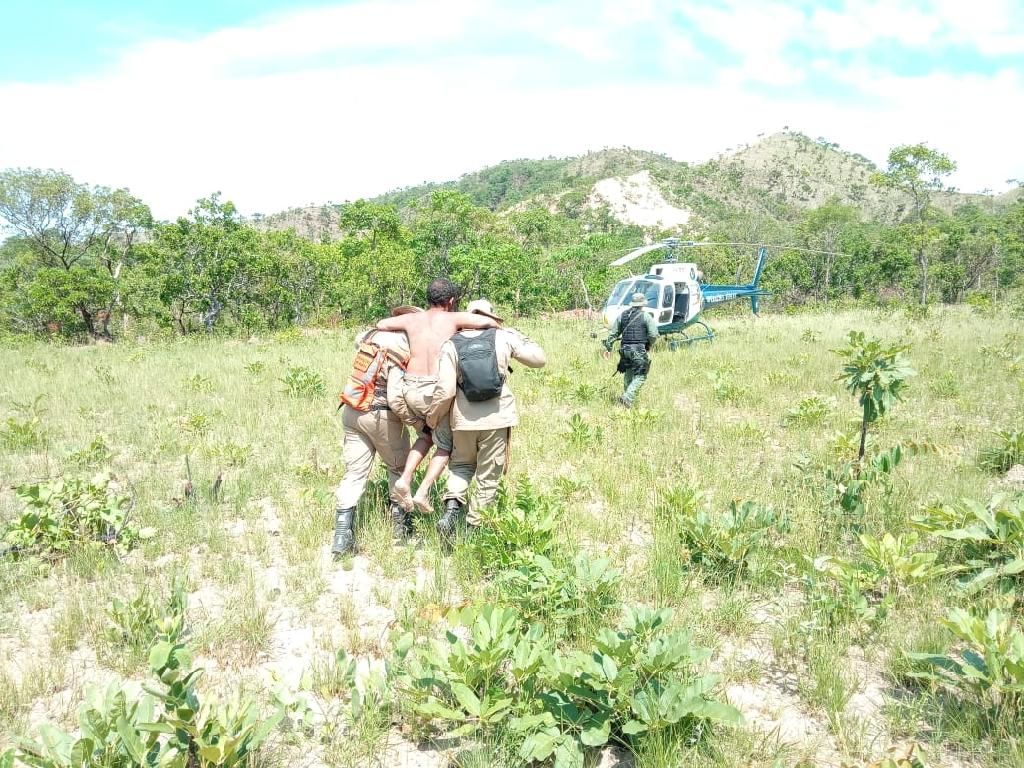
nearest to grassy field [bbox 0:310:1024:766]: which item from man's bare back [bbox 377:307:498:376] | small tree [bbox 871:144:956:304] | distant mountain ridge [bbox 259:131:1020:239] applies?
man's bare back [bbox 377:307:498:376]

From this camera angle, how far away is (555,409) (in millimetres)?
8109

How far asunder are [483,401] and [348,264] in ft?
78.1

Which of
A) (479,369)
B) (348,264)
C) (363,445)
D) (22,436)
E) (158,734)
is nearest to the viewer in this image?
(158,734)

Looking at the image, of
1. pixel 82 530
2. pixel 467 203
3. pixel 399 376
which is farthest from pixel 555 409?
pixel 467 203

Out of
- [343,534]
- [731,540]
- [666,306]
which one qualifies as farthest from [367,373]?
[666,306]

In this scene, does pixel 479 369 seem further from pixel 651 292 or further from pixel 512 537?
pixel 651 292

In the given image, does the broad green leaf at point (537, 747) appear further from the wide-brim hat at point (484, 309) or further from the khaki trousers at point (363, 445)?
the wide-brim hat at point (484, 309)

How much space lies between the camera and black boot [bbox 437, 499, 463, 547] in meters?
4.03

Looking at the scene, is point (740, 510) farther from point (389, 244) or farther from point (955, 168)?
point (955, 168)

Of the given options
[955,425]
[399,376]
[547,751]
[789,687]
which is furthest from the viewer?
[955,425]

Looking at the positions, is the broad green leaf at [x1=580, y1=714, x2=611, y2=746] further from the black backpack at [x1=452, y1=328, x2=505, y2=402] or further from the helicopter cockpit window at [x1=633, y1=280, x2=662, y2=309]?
the helicopter cockpit window at [x1=633, y1=280, x2=662, y2=309]

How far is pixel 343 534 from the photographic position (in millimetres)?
4023

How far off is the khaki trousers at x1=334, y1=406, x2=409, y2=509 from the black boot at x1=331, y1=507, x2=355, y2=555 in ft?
0.18

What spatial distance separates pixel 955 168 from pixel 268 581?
3456 cm
